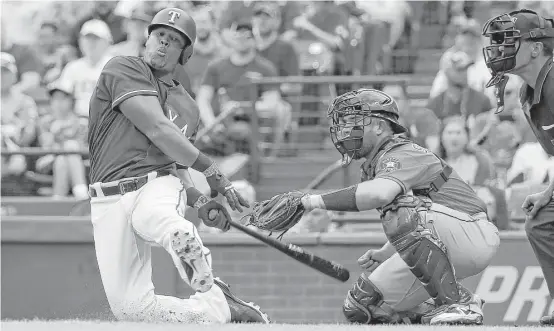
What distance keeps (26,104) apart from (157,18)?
5.61 metres

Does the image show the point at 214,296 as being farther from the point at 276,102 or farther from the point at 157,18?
the point at 276,102

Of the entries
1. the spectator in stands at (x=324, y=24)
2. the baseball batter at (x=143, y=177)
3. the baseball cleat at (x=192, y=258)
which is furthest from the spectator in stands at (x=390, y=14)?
the baseball cleat at (x=192, y=258)

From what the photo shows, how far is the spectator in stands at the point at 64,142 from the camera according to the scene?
399 inches

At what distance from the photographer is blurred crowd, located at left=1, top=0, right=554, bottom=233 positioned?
32.6 feet

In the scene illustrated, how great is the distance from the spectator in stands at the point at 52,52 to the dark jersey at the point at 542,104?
24.1 ft

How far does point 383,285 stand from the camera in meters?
6.18

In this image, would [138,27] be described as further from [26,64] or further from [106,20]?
[26,64]

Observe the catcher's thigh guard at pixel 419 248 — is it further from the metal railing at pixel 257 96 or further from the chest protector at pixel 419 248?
the metal railing at pixel 257 96

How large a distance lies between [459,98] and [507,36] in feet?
14.3

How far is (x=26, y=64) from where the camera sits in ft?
42.7

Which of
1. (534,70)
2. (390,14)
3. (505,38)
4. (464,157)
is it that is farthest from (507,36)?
(390,14)

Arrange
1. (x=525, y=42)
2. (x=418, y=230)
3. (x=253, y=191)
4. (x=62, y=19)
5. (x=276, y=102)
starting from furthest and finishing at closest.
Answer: (x=62, y=19) → (x=276, y=102) → (x=253, y=191) → (x=525, y=42) → (x=418, y=230)

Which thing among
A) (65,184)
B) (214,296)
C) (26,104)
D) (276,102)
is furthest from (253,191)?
(214,296)

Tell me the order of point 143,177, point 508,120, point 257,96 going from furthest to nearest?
point 257,96 → point 508,120 → point 143,177
